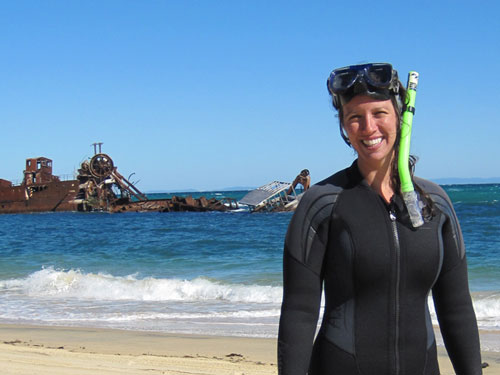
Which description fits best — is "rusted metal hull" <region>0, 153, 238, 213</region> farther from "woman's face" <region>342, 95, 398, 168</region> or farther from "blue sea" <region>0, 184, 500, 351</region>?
"woman's face" <region>342, 95, 398, 168</region>

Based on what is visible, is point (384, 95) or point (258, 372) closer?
point (384, 95)

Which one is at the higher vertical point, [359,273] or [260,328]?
[359,273]

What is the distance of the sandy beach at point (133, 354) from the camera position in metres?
5.84

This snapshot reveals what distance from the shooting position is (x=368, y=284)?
5.95 ft

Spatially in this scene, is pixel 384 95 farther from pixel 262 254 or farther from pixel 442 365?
pixel 262 254

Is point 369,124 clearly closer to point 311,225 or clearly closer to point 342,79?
point 342,79

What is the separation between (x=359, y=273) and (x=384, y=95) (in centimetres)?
53

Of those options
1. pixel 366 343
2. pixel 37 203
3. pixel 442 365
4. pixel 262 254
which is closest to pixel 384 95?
pixel 366 343

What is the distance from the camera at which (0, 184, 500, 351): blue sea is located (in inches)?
376

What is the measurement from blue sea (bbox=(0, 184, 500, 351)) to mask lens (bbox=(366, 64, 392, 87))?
5851mm

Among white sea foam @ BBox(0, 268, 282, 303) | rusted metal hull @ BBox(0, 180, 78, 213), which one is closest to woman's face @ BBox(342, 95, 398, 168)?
white sea foam @ BBox(0, 268, 282, 303)

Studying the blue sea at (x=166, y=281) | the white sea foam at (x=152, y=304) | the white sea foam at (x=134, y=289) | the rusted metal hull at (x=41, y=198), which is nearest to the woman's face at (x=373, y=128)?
the blue sea at (x=166, y=281)

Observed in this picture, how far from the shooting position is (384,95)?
6.04ft

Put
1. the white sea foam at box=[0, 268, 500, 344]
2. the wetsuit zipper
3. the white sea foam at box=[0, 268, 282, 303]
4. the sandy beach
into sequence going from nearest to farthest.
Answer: the wetsuit zipper
the sandy beach
the white sea foam at box=[0, 268, 500, 344]
the white sea foam at box=[0, 268, 282, 303]
